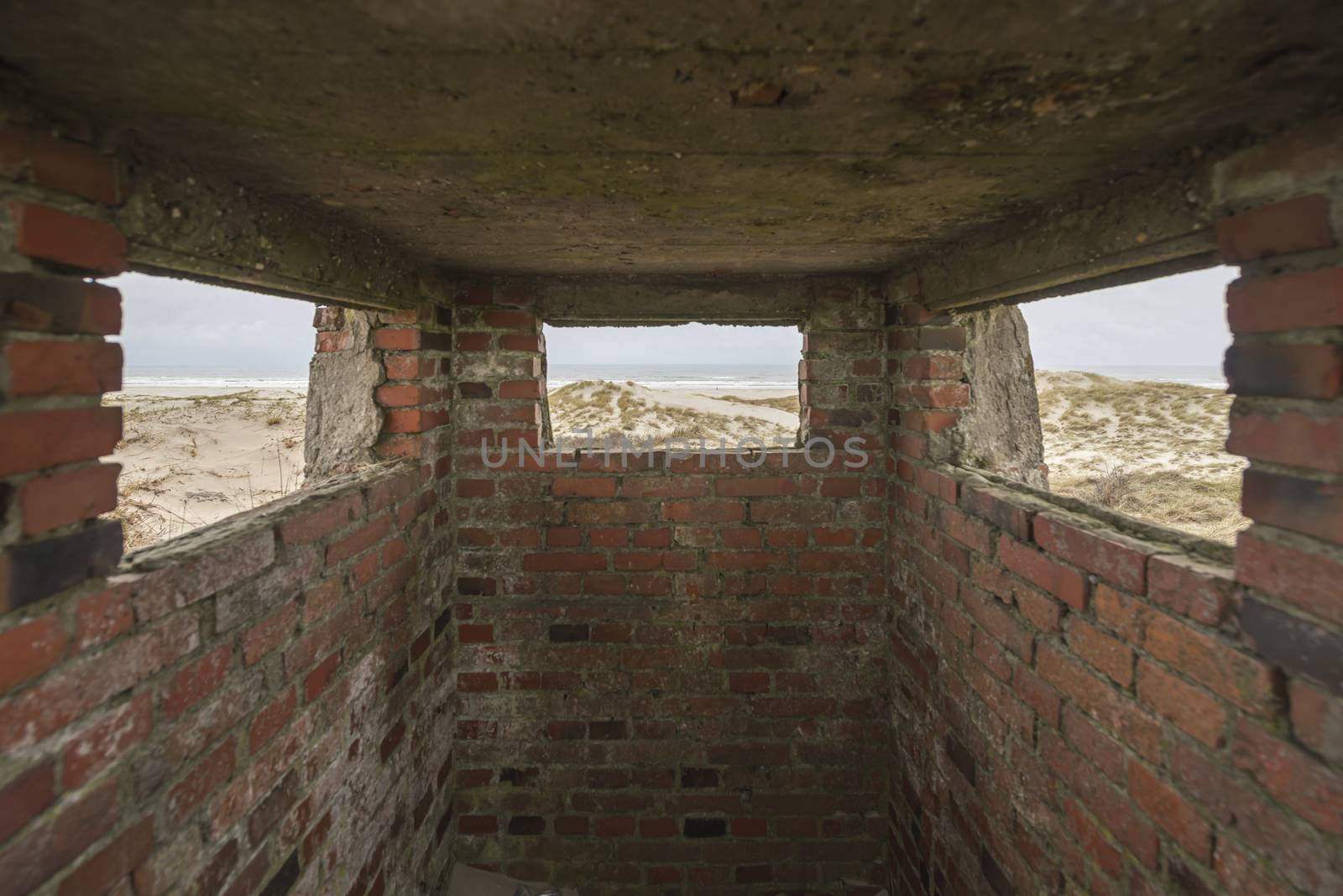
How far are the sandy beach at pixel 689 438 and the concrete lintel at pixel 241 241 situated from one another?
0.94 meters

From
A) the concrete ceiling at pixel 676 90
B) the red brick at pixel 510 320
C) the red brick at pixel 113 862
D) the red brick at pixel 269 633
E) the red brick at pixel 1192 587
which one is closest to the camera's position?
the concrete ceiling at pixel 676 90

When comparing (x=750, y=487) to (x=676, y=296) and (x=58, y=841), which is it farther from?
(x=58, y=841)

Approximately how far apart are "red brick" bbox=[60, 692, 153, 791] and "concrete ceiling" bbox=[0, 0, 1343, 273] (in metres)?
0.87

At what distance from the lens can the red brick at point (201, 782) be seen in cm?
106

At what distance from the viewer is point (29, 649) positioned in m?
0.81

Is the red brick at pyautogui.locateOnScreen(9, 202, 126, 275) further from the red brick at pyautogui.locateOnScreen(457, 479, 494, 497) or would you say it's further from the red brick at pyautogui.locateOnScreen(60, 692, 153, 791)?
the red brick at pyautogui.locateOnScreen(457, 479, 494, 497)

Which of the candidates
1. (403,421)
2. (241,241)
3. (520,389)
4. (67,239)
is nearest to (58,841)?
(67,239)

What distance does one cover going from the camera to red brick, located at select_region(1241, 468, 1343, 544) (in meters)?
0.81

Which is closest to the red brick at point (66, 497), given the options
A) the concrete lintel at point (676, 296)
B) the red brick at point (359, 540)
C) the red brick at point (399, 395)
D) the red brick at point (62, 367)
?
the red brick at point (62, 367)

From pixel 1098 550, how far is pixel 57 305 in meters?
1.80

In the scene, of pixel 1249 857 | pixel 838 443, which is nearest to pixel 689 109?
pixel 1249 857

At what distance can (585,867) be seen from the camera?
2.32 meters

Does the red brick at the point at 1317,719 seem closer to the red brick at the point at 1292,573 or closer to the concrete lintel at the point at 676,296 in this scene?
the red brick at the point at 1292,573

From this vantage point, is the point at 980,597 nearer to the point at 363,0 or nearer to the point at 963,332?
the point at 963,332
